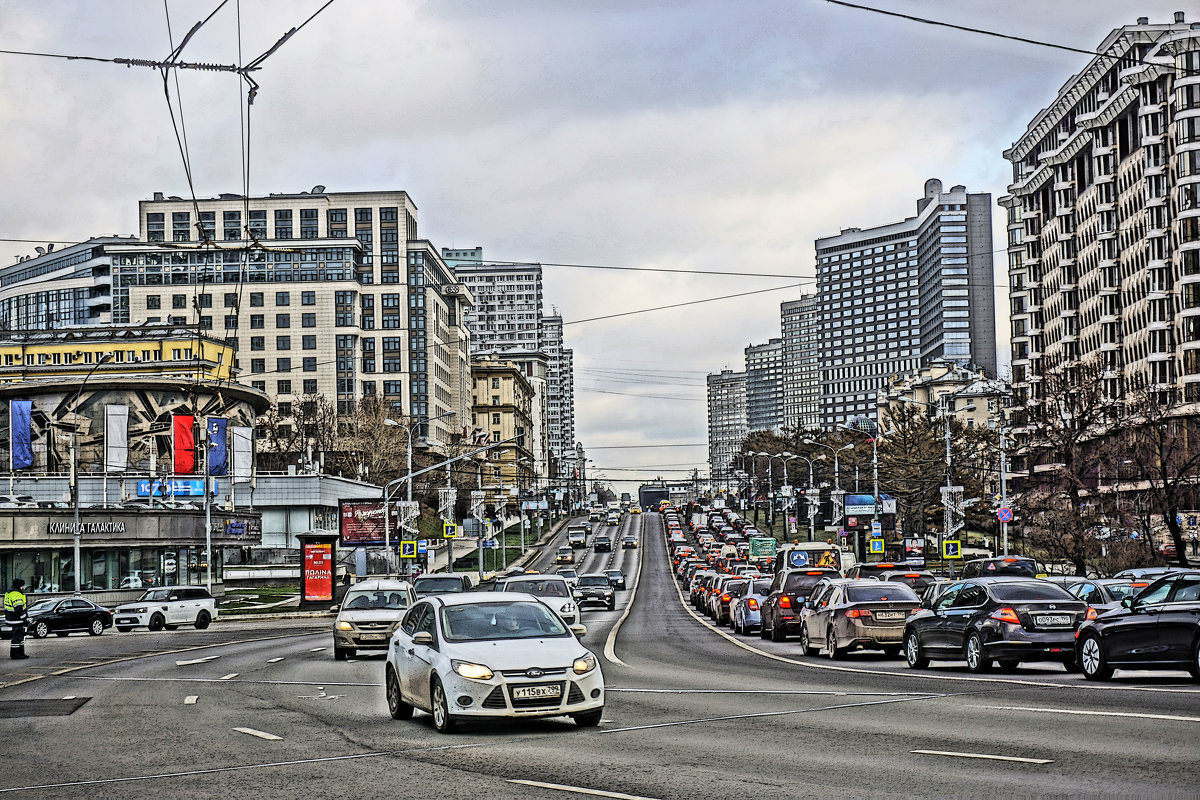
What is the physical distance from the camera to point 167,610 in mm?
50469

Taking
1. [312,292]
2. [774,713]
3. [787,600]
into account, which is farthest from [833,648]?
[312,292]

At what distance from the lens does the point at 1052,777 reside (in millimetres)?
10211

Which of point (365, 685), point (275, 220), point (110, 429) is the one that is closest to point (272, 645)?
point (365, 685)

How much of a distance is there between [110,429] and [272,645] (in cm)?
4655

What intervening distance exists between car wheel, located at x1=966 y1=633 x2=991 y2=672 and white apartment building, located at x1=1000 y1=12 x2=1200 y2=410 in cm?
7084

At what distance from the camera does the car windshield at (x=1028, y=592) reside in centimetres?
2106

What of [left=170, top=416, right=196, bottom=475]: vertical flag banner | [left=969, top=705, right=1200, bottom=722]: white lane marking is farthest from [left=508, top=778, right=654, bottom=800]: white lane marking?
[left=170, top=416, right=196, bottom=475]: vertical flag banner

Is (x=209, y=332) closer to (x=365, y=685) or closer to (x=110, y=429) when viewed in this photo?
(x=110, y=429)

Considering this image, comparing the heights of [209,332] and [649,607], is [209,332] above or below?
above

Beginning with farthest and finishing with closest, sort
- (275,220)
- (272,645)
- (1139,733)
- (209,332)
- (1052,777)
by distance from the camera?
1. (275,220)
2. (209,332)
3. (272,645)
4. (1139,733)
5. (1052,777)

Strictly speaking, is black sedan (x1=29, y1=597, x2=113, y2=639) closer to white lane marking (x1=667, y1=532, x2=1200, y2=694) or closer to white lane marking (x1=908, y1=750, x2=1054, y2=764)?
white lane marking (x1=667, y1=532, x2=1200, y2=694)

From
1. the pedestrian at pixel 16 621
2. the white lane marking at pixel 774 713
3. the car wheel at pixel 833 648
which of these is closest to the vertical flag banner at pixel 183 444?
the pedestrian at pixel 16 621

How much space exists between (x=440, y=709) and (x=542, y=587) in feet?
81.2

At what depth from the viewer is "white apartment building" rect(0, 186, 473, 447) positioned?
144000mm
